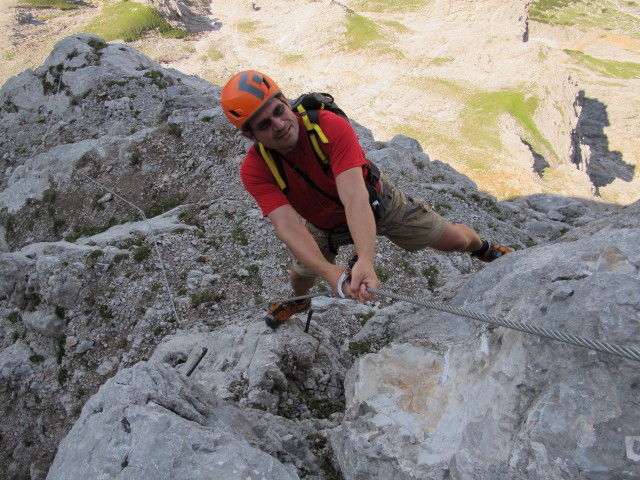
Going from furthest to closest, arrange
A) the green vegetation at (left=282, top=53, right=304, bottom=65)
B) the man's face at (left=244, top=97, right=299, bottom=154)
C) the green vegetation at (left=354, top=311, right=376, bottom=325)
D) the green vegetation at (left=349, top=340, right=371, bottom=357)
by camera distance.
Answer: the green vegetation at (left=282, top=53, right=304, bottom=65) < the green vegetation at (left=354, top=311, right=376, bottom=325) < the green vegetation at (left=349, top=340, right=371, bottom=357) < the man's face at (left=244, top=97, right=299, bottom=154)

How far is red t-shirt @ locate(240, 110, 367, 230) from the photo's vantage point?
221 inches

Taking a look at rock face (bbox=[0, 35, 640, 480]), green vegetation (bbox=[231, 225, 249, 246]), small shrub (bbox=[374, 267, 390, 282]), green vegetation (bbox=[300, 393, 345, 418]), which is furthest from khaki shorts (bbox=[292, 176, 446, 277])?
green vegetation (bbox=[231, 225, 249, 246])

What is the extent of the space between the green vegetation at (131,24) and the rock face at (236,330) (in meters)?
55.6

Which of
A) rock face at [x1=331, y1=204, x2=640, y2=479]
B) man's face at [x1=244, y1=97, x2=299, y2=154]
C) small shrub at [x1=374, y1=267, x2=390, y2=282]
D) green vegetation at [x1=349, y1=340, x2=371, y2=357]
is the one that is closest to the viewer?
rock face at [x1=331, y1=204, x2=640, y2=479]

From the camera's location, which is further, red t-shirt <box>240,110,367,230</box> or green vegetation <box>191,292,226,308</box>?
green vegetation <box>191,292,226,308</box>

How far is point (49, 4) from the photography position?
83.1 metres

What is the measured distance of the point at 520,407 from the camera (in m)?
3.69

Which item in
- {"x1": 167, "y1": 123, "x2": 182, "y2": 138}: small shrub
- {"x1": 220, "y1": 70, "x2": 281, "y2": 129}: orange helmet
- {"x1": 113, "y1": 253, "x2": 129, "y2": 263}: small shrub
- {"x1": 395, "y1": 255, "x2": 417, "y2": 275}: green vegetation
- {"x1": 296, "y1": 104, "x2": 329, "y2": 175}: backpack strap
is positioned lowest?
{"x1": 395, "y1": 255, "x2": 417, "y2": 275}: green vegetation

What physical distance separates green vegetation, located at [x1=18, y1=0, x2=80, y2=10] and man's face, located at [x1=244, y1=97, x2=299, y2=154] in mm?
103079

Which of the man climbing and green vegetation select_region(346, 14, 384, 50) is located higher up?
the man climbing

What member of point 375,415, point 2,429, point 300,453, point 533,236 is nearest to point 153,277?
point 2,429

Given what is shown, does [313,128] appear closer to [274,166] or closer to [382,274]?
[274,166]

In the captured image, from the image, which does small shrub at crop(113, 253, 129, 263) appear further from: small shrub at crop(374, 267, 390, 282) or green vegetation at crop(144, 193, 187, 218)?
small shrub at crop(374, 267, 390, 282)

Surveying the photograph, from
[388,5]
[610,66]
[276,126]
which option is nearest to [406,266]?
[276,126]
